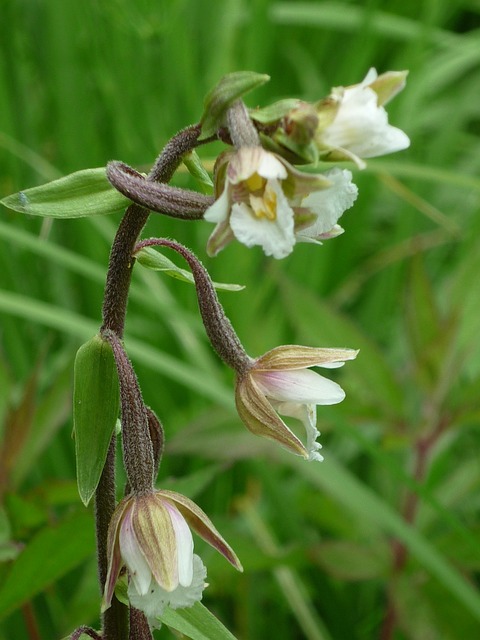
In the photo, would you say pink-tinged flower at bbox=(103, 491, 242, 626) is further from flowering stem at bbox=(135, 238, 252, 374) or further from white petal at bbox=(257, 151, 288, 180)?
white petal at bbox=(257, 151, 288, 180)

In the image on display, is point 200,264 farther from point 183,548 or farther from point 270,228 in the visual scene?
point 183,548

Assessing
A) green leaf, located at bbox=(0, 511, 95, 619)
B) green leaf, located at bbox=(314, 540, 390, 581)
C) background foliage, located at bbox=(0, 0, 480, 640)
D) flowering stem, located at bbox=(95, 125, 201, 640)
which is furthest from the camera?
green leaf, located at bbox=(314, 540, 390, 581)

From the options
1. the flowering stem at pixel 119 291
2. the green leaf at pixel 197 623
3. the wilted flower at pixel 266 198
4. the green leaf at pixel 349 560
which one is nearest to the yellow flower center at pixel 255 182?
the wilted flower at pixel 266 198

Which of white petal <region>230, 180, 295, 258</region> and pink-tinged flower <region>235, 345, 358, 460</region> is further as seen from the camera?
pink-tinged flower <region>235, 345, 358, 460</region>

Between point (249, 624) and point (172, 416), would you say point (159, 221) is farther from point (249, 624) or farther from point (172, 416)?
point (249, 624)

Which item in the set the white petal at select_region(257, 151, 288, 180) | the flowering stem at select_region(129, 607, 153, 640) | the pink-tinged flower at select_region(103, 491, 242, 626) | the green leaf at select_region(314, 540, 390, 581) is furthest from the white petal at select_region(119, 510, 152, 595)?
the green leaf at select_region(314, 540, 390, 581)

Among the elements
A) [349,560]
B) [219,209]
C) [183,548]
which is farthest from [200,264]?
[349,560]

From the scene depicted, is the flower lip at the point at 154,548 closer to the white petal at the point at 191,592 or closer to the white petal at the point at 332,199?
the white petal at the point at 191,592

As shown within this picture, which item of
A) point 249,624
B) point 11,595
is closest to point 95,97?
point 249,624

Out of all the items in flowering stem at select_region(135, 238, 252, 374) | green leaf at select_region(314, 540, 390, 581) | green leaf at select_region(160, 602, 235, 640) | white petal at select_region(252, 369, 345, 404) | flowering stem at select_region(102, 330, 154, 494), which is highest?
flowering stem at select_region(135, 238, 252, 374)
